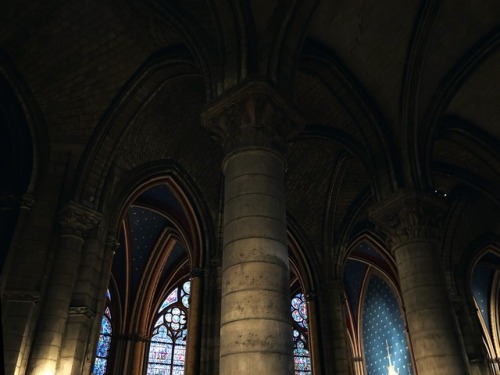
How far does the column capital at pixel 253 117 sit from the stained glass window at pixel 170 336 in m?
12.1

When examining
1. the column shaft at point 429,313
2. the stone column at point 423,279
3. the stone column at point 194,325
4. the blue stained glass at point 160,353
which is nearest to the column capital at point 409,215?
the stone column at point 423,279

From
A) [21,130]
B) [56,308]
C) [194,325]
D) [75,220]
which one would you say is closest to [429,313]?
[194,325]

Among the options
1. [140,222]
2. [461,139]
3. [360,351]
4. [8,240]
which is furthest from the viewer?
[360,351]

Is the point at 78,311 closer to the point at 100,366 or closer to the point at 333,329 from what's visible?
the point at 333,329

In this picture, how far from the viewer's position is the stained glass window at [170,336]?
1688 cm

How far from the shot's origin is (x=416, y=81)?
9406mm

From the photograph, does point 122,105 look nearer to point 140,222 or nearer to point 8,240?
point 8,240

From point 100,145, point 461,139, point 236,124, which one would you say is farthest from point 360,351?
point 236,124

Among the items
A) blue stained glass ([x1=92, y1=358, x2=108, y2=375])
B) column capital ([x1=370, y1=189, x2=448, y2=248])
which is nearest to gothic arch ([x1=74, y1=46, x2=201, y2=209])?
column capital ([x1=370, y1=189, x2=448, y2=248])

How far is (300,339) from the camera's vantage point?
62.6ft

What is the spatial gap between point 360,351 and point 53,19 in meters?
16.7

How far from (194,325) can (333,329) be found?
13.0 ft

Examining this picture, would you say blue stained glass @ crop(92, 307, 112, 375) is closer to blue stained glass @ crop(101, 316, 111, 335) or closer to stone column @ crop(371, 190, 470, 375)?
blue stained glass @ crop(101, 316, 111, 335)

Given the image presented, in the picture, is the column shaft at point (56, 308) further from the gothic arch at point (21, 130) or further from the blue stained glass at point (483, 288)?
the blue stained glass at point (483, 288)
